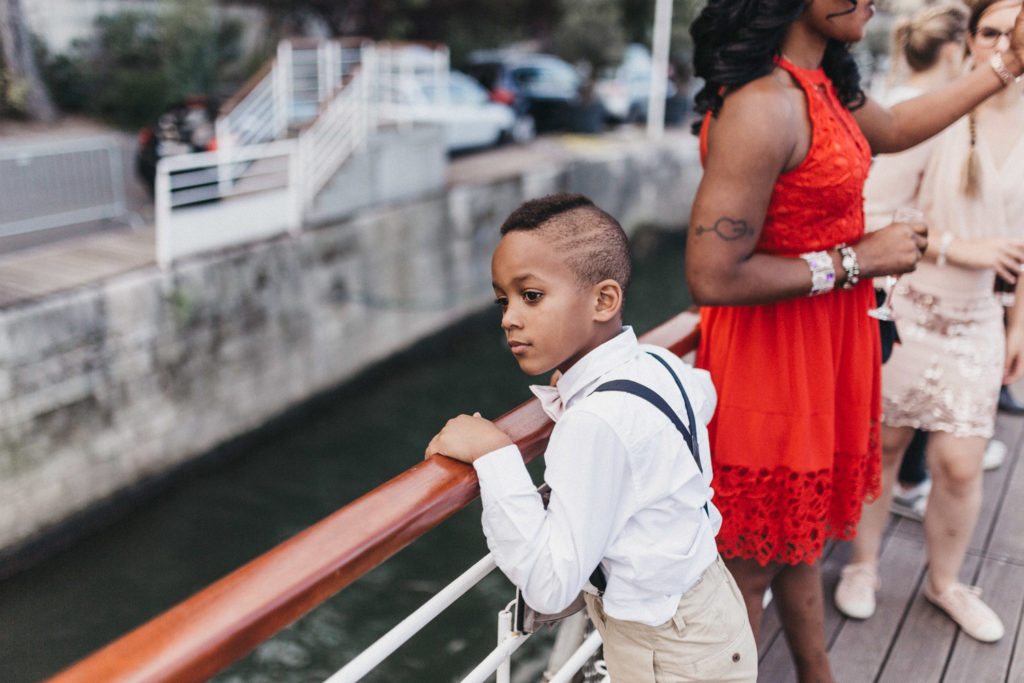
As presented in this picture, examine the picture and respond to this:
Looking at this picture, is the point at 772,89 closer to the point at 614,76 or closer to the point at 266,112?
the point at 266,112

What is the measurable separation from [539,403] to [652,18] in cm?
1889

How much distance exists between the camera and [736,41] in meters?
1.54

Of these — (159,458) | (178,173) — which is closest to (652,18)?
(178,173)

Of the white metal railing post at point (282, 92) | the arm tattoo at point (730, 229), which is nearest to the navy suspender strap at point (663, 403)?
the arm tattoo at point (730, 229)

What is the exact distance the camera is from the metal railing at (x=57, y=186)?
7.31 meters

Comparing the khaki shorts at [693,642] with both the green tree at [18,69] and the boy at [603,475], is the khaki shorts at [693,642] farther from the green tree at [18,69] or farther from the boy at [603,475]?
the green tree at [18,69]

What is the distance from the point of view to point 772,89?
1.48 metres

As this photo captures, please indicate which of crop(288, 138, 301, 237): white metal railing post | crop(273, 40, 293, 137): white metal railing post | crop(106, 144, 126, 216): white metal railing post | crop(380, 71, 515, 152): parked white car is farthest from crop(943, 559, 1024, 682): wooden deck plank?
crop(380, 71, 515, 152): parked white car

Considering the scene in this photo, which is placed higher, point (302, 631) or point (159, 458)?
point (159, 458)

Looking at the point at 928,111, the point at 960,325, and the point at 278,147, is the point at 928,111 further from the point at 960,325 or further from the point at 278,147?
the point at 278,147

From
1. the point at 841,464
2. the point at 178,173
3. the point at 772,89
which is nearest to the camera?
the point at 772,89

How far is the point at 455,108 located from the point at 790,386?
1225cm

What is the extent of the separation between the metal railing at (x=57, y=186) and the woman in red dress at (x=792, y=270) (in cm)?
728

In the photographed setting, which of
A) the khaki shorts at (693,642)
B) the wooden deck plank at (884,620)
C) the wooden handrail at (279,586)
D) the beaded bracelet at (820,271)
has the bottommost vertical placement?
the wooden deck plank at (884,620)
